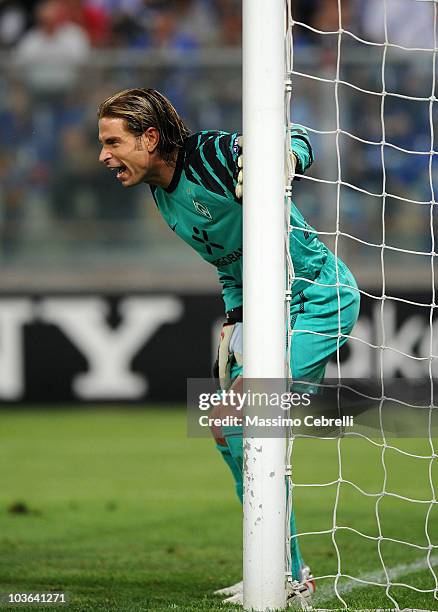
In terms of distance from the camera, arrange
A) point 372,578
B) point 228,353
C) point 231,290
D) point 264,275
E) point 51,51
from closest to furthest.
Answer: point 264,275 < point 228,353 < point 231,290 < point 372,578 < point 51,51

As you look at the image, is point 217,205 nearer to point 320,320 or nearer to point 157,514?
point 320,320

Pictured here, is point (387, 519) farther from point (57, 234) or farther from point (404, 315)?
point (57, 234)

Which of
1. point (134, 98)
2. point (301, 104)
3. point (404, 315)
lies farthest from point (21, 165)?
point (134, 98)

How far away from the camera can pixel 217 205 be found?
4.02 metres

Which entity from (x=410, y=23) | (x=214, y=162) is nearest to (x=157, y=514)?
(x=214, y=162)

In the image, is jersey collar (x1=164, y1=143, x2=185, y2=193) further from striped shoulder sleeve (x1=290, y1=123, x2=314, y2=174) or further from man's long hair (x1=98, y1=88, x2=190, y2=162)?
striped shoulder sleeve (x1=290, y1=123, x2=314, y2=174)

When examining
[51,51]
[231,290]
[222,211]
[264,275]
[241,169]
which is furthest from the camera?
[51,51]

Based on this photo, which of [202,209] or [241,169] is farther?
[202,209]

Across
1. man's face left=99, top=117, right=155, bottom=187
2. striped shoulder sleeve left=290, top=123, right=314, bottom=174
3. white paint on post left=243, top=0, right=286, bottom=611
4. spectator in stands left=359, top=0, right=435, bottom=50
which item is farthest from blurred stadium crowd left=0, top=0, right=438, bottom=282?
white paint on post left=243, top=0, right=286, bottom=611

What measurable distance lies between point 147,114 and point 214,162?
0.28 meters

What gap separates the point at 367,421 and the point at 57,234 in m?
6.13

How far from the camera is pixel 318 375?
4172 millimetres

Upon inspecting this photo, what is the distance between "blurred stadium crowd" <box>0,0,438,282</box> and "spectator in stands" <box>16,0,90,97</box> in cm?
1

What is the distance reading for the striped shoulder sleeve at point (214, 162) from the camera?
3.92 meters
